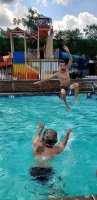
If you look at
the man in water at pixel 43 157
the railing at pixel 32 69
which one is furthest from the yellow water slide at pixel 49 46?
the man in water at pixel 43 157

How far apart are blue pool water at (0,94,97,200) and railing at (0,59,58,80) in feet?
12.2

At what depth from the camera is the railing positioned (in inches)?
779

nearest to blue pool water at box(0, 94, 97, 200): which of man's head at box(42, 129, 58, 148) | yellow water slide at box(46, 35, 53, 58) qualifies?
man's head at box(42, 129, 58, 148)

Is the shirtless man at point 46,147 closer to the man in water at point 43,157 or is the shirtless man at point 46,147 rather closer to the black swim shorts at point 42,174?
the man in water at point 43,157

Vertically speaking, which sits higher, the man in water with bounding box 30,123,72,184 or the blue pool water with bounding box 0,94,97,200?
the man in water with bounding box 30,123,72,184

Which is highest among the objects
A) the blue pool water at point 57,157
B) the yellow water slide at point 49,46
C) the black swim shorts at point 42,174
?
the yellow water slide at point 49,46

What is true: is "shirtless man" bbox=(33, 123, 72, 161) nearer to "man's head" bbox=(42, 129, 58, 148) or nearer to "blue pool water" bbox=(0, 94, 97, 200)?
"man's head" bbox=(42, 129, 58, 148)

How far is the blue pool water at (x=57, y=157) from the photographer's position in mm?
5621

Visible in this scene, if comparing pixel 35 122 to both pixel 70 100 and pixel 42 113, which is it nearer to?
pixel 42 113

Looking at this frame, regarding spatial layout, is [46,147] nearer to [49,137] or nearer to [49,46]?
[49,137]

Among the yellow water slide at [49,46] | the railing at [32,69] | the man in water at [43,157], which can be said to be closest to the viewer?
the man in water at [43,157]

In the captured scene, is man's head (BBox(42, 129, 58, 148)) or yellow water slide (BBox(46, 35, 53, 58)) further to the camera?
yellow water slide (BBox(46, 35, 53, 58))

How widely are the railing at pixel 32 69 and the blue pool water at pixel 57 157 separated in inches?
147

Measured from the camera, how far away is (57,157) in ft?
24.4
